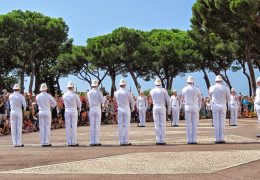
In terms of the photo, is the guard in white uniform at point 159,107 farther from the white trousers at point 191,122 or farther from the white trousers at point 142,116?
the white trousers at point 142,116

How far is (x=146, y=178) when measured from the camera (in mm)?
9508

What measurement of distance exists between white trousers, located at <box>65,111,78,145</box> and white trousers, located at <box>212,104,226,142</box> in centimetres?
471

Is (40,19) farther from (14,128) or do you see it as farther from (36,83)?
(14,128)

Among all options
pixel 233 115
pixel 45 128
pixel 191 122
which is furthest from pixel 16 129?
pixel 233 115

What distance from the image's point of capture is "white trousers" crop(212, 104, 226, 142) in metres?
16.3

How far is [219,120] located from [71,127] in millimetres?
4975

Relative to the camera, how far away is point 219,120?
54.3 feet

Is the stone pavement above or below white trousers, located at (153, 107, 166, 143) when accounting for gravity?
below

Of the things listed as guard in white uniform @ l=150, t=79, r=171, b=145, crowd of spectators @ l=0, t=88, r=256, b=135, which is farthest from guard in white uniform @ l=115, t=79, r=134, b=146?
crowd of spectators @ l=0, t=88, r=256, b=135

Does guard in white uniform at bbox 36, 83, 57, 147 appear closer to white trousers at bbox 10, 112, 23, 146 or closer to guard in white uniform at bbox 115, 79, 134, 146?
white trousers at bbox 10, 112, 23, 146

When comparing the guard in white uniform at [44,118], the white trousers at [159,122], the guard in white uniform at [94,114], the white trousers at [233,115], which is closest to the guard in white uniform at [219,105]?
the white trousers at [159,122]

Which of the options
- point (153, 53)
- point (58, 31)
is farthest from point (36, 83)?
point (153, 53)

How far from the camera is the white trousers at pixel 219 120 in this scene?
1634 centimetres

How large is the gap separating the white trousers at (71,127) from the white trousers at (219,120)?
4710 millimetres
